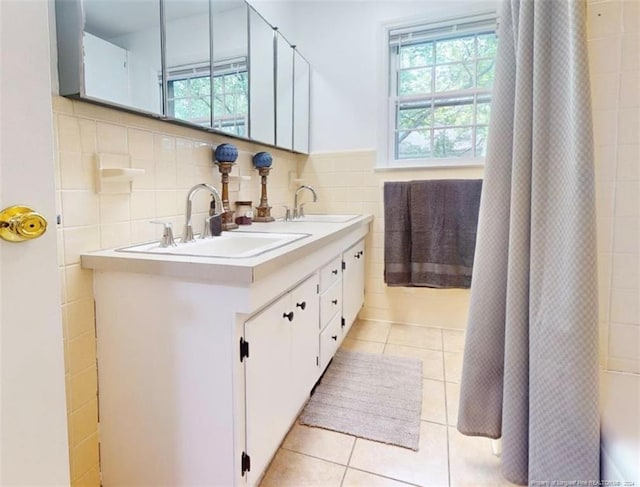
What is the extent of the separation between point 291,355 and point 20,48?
1.11 metres

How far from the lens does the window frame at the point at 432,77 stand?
8.04 ft

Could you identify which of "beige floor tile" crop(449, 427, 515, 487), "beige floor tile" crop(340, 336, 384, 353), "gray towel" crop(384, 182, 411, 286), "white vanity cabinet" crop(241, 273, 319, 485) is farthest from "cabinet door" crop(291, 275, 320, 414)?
"gray towel" crop(384, 182, 411, 286)

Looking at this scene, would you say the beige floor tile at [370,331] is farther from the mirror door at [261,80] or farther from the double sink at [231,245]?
the mirror door at [261,80]

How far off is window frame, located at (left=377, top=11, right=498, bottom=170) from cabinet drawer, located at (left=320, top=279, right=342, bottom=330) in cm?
114

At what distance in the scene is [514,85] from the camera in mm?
1042

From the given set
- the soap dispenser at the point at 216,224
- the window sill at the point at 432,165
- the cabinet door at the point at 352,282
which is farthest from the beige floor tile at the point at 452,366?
the soap dispenser at the point at 216,224

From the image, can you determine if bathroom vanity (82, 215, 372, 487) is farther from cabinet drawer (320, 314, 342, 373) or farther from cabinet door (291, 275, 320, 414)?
cabinet drawer (320, 314, 342, 373)

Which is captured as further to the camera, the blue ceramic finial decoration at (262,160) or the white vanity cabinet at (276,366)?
the blue ceramic finial decoration at (262,160)

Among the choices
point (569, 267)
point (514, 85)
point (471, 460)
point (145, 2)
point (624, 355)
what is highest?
point (145, 2)

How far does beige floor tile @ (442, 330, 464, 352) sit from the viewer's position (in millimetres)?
2322

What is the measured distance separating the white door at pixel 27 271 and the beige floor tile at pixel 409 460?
104 centimetres

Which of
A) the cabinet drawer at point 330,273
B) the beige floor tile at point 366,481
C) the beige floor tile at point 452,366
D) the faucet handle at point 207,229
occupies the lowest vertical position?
the beige floor tile at point 366,481

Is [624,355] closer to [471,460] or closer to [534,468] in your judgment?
[534,468]

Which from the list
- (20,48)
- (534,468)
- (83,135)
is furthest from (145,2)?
(534,468)
